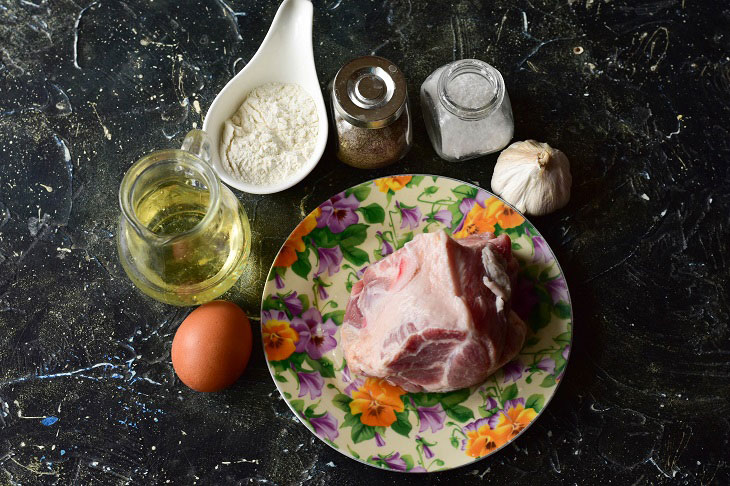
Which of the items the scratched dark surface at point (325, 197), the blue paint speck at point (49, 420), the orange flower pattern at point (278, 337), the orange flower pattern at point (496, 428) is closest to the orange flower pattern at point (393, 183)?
the scratched dark surface at point (325, 197)

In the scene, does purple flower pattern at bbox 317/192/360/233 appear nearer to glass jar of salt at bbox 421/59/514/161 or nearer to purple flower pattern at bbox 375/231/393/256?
purple flower pattern at bbox 375/231/393/256

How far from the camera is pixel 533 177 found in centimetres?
153

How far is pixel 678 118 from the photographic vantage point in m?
1.71

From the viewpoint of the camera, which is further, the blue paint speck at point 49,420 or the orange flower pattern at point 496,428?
the blue paint speck at point 49,420

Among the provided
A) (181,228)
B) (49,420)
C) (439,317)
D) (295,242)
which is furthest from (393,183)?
(49,420)

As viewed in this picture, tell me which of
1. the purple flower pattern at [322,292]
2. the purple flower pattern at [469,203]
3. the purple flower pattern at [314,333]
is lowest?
the purple flower pattern at [314,333]

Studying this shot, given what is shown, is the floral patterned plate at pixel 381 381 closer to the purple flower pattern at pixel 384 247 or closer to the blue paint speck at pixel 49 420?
the purple flower pattern at pixel 384 247

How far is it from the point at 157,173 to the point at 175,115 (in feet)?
1.17

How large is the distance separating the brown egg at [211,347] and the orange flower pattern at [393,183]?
0.41 m

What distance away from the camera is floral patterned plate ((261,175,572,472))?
1.47 metres

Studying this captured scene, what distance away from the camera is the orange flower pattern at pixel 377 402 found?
1492mm

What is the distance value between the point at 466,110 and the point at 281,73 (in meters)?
0.43

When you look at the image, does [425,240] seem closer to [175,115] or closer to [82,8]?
[175,115]

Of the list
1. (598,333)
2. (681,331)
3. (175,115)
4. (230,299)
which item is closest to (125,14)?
(175,115)
